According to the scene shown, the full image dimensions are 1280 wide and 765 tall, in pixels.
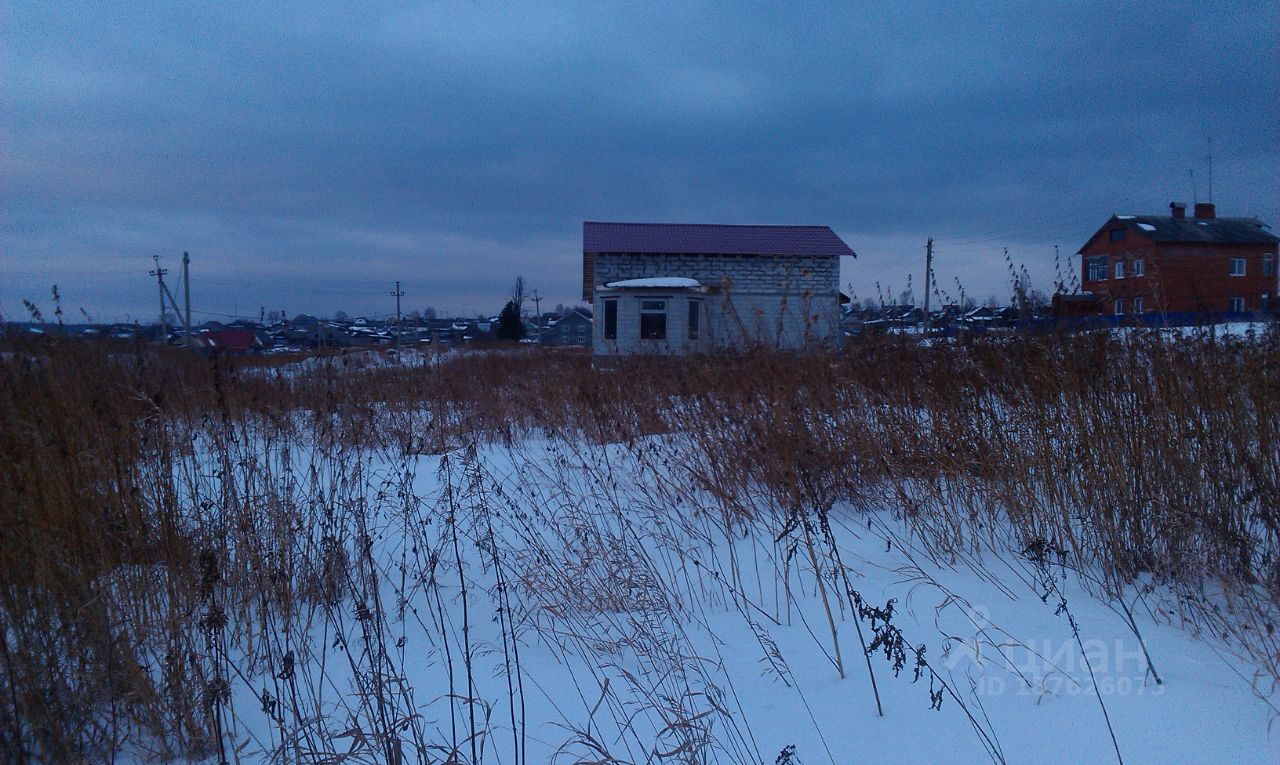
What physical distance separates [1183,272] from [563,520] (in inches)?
205

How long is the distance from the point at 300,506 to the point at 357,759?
7.00 ft

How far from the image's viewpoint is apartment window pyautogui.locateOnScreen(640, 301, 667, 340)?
69.7 feet

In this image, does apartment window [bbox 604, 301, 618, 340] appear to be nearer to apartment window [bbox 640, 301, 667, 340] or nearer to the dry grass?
apartment window [bbox 640, 301, 667, 340]

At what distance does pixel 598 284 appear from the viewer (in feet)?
72.4

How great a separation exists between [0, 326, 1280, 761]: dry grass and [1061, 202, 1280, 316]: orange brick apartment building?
0.32m

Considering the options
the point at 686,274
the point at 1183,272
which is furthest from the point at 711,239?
the point at 1183,272

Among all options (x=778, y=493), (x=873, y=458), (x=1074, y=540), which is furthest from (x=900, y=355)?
(x=1074, y=540)

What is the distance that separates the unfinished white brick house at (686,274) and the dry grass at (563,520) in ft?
51.5

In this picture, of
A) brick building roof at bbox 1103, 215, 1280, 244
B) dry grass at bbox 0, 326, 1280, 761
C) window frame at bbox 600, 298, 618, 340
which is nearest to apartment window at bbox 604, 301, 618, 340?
window frame at bbox 600, 298, 618, 340

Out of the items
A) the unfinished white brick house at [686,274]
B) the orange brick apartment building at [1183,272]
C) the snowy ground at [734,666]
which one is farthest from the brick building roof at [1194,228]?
the snowy ground at [734,666]

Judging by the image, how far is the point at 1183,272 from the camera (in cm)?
594

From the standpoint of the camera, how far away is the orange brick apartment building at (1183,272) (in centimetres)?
436

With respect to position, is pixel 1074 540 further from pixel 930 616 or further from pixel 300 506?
pixel 300 506

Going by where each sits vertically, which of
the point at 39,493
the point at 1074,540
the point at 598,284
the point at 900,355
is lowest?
the point at 1074,540
